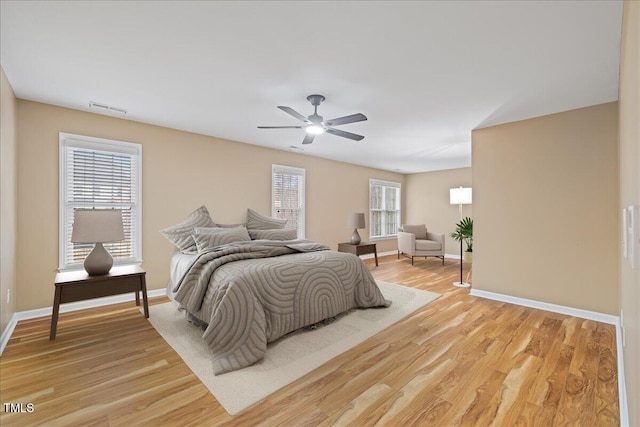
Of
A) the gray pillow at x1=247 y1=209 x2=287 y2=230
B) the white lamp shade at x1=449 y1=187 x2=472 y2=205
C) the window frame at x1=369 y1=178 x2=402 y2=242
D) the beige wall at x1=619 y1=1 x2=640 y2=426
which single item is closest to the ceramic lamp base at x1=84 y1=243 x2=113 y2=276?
the gray pillow at x1=247 y1=209 x2=287 y2=230

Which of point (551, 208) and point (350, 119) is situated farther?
point (551, 208)

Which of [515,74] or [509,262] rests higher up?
[515,74]

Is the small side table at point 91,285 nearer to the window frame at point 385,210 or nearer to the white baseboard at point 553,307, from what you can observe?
the white baseboard at point 553,307

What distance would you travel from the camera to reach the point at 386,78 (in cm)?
266

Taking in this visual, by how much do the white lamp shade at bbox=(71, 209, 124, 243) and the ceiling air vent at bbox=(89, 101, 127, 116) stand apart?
1.28 metres

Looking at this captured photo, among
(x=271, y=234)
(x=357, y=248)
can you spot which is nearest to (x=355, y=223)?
(x=357, y=248)

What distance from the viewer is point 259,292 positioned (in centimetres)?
252

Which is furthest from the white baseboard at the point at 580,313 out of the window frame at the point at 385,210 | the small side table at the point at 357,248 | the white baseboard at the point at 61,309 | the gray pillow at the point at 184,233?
the white baseboard at the point at 61,309

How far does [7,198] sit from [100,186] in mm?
968

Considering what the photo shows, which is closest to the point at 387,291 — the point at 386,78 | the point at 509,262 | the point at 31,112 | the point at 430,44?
the point at 509,262

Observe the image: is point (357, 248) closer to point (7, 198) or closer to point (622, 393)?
point (622, 393)

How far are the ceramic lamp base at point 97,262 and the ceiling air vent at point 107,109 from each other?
1.59 metres

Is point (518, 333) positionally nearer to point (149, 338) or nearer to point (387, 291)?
point (387, 291)

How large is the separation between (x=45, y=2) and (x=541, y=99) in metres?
4.20
